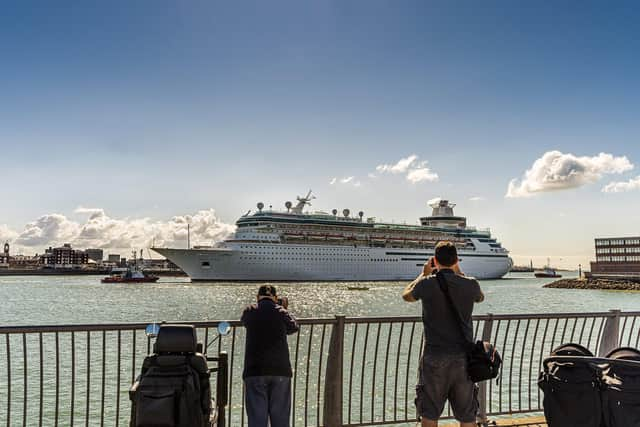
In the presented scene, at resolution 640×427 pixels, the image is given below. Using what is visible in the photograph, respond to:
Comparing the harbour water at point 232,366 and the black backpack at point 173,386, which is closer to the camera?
the black backpack at point 173,386

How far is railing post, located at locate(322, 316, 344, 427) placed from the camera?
5.04 meters

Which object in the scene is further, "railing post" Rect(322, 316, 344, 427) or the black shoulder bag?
"railing post" Rect(322, 316, 344, 427)

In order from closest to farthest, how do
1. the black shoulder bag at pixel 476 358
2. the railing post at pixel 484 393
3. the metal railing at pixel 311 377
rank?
the black shoulder bag at pixel 476 358
the metal railing at pixel 311 377
the railing post at pixel 484 393

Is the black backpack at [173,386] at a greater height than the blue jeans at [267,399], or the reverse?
the black backpack at [173,386]

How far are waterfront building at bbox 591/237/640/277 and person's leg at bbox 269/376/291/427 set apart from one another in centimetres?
10198

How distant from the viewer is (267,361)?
4.08m

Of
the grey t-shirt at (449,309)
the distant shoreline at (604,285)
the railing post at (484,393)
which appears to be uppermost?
the grey t-shirt at (449,309)

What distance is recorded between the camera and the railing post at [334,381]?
5043 mm

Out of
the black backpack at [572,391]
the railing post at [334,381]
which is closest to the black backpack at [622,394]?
the black backpack at [572,391]

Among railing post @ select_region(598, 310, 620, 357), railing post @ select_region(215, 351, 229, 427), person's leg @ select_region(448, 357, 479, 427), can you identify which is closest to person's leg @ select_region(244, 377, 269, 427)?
railing post @ select_region(215, 351, 229, 427)

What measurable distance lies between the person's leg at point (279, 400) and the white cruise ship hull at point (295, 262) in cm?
6243

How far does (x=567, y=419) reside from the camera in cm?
388

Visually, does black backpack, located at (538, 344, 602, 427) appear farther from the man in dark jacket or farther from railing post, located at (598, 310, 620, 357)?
railing post, located at (598, 310, 620, 357)

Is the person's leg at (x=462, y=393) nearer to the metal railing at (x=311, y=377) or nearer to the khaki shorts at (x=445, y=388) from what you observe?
the khaki shorts at (x=445, y=388)
